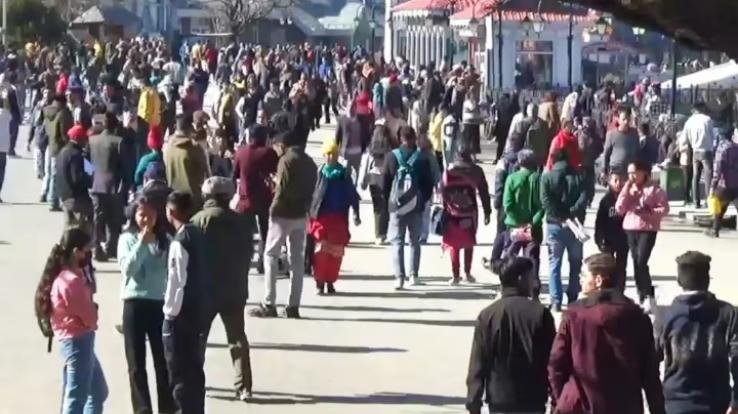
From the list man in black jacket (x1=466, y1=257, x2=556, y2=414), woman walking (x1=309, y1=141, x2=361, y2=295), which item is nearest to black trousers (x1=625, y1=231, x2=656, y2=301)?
woman walking (x1=309, y1=141, x2=361, y2=295)

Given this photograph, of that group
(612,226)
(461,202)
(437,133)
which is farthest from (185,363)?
(437,133)

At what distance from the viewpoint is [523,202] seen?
16.3 meters

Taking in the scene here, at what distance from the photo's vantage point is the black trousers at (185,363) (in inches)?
436

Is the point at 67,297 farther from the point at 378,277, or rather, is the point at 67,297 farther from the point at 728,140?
the point at 728,140

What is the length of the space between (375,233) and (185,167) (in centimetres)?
512

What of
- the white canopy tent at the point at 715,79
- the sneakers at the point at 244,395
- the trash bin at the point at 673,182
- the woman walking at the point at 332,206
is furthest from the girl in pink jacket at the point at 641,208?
the white canopy tent at the point at 715,79

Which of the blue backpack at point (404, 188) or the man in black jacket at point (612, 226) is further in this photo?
the blue backpack at point (404, 188)

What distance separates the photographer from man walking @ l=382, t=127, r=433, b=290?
690 inches

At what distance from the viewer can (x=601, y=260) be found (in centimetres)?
891

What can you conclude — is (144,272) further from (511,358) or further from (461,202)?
(461,202)

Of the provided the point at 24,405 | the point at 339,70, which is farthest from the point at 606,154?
the point at 339,70

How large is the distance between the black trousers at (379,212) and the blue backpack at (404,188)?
2.10 m

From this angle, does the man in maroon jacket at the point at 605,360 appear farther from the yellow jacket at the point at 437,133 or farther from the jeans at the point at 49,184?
the yellow jacket at the point at 437,133

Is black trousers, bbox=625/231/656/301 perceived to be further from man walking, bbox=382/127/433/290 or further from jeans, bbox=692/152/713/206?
jeans, bbox=692/152/713/206
